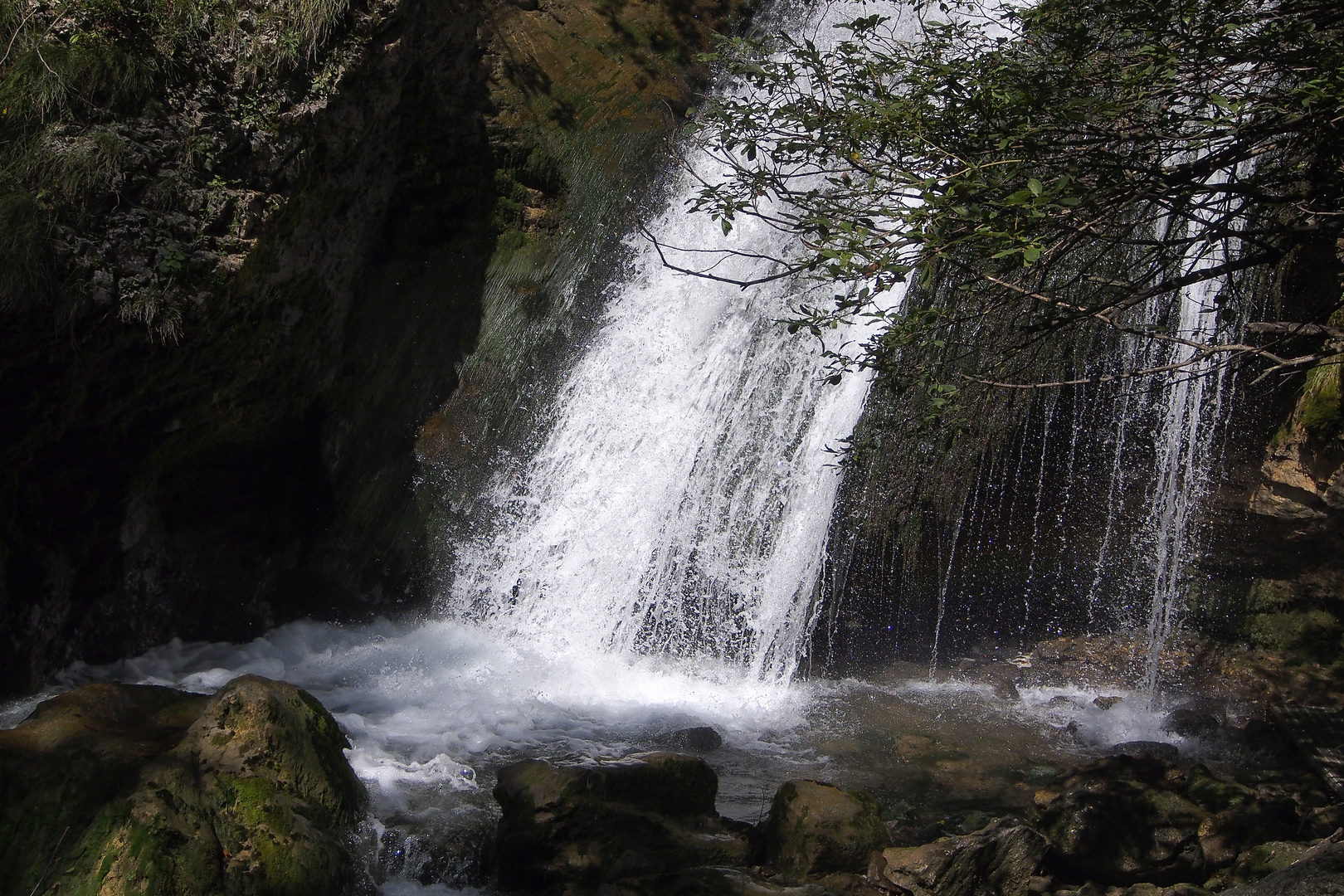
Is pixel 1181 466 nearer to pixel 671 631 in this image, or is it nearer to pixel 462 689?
pixel 671 631

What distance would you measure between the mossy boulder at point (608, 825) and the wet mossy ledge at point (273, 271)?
10.9 ft

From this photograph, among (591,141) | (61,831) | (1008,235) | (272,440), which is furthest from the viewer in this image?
(591,141)

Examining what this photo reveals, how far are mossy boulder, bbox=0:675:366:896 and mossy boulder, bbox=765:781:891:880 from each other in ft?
5.91

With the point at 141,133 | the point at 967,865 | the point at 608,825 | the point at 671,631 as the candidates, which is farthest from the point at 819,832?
the point at 141,133

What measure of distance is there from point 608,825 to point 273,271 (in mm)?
4033

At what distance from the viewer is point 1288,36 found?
2.98 metres

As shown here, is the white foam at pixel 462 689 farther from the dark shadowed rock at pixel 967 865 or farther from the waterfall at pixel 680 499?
the dark shadowed rock at pixel 967 865

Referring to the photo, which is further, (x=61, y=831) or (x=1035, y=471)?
(x=1035, y=471)

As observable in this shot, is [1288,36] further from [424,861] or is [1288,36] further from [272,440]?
[272,440]

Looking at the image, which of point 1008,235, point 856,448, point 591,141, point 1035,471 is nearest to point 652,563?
point 1035,471

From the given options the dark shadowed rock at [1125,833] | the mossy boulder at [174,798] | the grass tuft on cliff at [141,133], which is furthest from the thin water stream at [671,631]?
the grass tuft on cliff at [141,133]

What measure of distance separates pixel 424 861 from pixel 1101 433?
206 inches

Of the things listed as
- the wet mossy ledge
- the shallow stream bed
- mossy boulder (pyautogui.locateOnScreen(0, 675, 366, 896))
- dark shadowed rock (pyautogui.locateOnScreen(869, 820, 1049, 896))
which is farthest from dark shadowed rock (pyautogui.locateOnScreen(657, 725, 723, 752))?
the wet mossy ledge

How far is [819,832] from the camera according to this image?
13.9 feet
